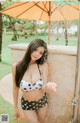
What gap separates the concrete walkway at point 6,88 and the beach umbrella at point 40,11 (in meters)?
1.82

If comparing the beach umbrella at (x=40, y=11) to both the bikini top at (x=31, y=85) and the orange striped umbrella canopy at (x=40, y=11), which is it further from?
the bikini top at (x=31, y=85)

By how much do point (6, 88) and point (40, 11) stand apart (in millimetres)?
2834

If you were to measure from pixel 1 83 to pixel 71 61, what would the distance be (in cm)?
454

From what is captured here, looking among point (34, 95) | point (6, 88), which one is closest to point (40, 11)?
point (6, 88)

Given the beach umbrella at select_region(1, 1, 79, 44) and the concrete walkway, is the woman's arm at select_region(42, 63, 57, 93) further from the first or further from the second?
the beach umbrella at select_region(1, 1, 79, 44)

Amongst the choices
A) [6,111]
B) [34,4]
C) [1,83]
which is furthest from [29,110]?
[34,4]

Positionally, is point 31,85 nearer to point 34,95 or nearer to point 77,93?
point 34,95

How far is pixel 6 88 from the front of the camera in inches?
270

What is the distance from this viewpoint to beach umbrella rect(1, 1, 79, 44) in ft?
25.8

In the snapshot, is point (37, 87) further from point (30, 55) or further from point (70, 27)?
point (70, 27)

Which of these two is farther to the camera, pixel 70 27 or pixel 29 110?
pixel 70 27

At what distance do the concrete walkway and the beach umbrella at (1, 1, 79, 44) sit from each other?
1.82m

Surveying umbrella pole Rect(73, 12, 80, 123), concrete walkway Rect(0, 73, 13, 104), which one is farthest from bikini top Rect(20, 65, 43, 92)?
concrete walkway Rect(0, 73, 13, 104)

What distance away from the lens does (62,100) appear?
11.0ft
